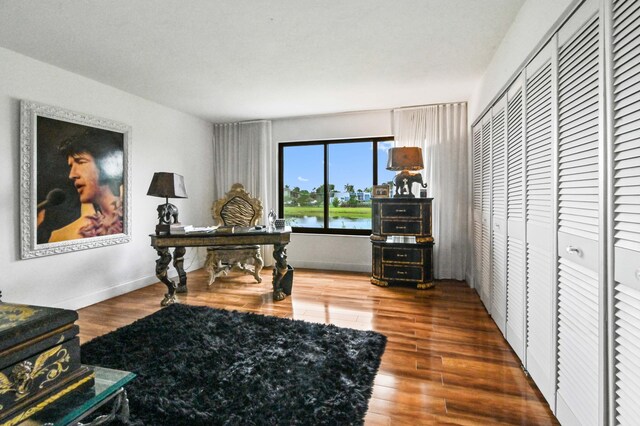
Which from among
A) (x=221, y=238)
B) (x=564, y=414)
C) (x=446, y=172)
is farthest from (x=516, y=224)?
(x=221, y=238)

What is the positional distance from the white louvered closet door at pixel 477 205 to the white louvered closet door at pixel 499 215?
2.03 ft

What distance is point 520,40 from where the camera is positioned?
2191 mm

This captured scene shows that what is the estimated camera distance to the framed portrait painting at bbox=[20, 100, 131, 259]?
3.02 meters

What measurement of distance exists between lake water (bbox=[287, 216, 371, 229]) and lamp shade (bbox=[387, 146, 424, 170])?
1268 millimetres

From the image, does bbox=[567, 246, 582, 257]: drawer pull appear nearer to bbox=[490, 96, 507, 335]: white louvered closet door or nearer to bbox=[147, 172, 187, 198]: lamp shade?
bbox=[490, 96, 507, 335]: white louvered closet door

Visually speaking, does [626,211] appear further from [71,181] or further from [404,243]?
[71,181]

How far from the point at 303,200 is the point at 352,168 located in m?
1.00

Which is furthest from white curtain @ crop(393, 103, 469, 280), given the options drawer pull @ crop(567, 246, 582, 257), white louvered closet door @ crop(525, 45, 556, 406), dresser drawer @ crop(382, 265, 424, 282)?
drawer pull @ crop(567, 246, 582, 257)

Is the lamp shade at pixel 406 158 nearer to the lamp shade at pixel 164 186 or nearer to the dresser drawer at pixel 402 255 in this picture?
the dresser drawer at pixel 402 255

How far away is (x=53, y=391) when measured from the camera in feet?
4.17

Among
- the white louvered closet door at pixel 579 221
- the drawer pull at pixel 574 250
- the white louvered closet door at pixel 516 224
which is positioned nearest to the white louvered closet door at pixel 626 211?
the white louvered closet door at pixel 579 221

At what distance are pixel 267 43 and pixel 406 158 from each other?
7.32 ft

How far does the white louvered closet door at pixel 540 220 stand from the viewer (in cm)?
171

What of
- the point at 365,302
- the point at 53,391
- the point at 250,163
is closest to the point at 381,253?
the point at 365,302
